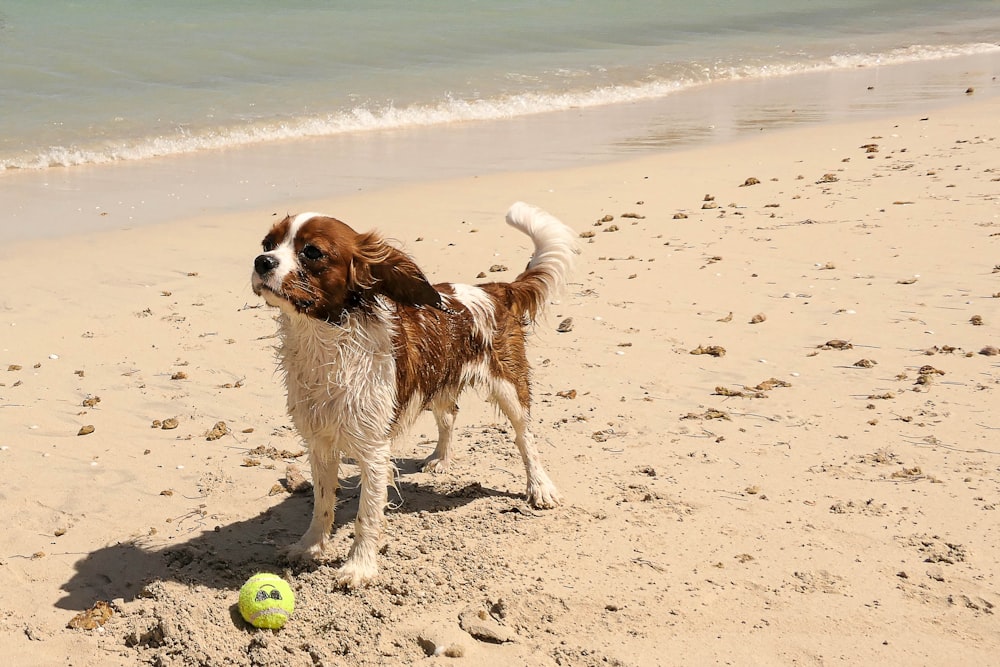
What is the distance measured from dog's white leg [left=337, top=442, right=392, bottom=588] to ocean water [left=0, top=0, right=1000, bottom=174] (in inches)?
438

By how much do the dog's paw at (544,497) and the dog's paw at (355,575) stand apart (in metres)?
1.08

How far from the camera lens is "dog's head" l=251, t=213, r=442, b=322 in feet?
14.3

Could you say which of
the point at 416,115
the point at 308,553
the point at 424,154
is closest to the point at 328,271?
the point at 308,553

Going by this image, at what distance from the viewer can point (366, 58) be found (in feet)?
74.7

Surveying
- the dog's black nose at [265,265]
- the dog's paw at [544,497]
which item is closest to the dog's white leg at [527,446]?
the dog's paw at [544,497]

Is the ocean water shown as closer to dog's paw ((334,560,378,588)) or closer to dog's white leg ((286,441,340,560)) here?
dog's white leg ((286,441,340,560))

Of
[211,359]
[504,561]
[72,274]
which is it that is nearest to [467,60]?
[72,274]

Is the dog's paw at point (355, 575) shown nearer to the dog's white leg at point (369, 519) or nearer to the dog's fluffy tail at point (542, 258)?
the dog's white leg at point (369, 519)

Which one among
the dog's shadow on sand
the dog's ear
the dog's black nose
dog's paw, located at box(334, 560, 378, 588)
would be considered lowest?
the dog's shadow on sand

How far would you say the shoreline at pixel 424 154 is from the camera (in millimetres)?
11805

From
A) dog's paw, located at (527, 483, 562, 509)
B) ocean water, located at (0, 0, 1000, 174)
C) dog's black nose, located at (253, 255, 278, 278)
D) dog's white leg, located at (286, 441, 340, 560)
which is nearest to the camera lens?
dog's black nose, located at (253, 255, 278, 278)

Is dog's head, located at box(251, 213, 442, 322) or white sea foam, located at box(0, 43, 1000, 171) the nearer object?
dog's head, located at box(251, 213, 442, 322)

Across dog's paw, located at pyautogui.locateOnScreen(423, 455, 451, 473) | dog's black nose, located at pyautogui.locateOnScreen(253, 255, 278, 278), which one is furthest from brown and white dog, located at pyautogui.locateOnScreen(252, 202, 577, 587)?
dog's paw, located at pyautogui.locateOnScreen(423, 455, 451, 473)

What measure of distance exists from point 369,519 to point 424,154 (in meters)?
10.3
